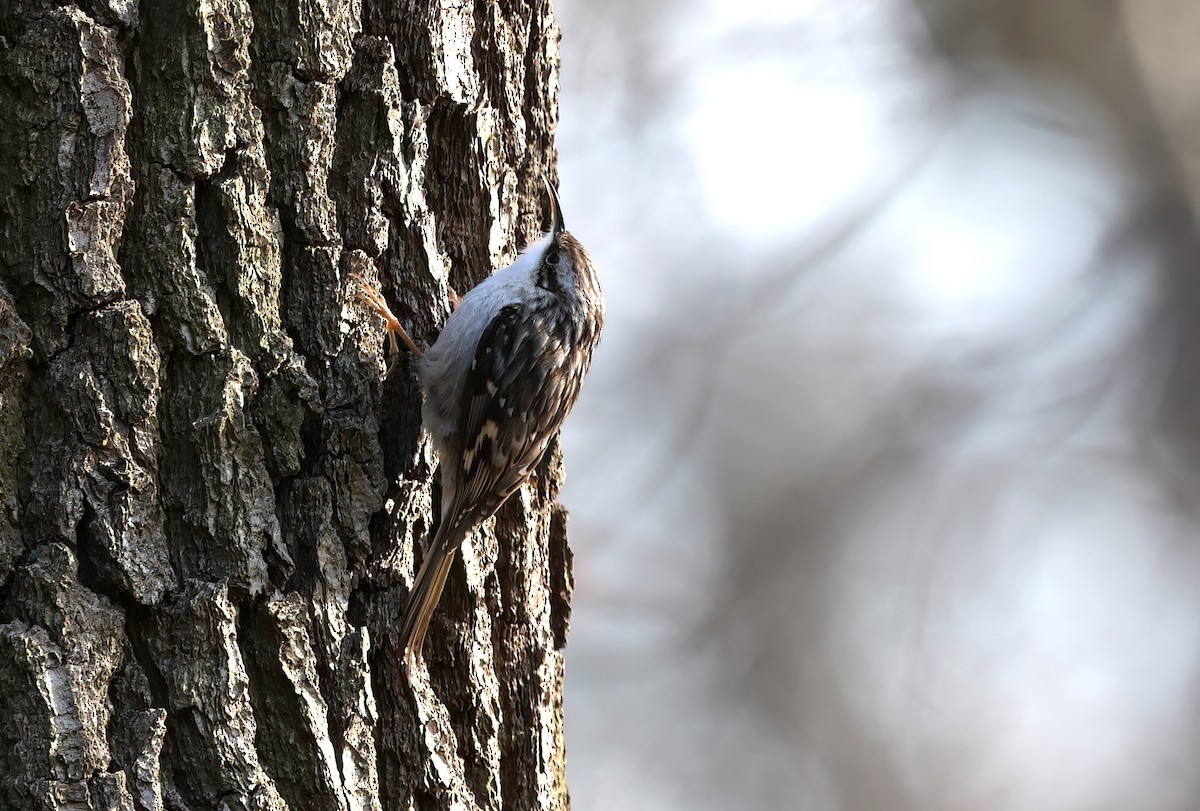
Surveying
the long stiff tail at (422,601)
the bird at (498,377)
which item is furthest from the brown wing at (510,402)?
the long stiff tail at (422,601)

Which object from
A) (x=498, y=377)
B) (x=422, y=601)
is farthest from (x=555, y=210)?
(x=422, y=601)

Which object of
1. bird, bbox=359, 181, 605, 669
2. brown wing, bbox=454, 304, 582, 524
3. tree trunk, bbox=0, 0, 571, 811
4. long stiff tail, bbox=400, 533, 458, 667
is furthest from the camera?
brown wing, bbox=454, 304, 582, 524

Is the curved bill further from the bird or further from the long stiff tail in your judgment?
the long stiff tail

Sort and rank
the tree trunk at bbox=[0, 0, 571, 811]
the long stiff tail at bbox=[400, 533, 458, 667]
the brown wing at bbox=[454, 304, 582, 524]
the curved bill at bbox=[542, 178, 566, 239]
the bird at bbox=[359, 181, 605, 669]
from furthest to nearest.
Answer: the curved bill at bbox=[542, 178, 566, 239], the brown wing at bbox=[454, 304, 582, 524], the bird at bbox=[359, 181, 605, 669], the long stiff tail at bbox=[400, 533, 458, 667], the tree trunk at bbox=[0, 0, 571, 811]

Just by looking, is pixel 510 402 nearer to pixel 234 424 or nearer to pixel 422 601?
pixel 422 601

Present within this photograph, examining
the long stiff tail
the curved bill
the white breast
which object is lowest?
the long stiff tail

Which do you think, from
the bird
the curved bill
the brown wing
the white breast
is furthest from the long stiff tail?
the curved bill

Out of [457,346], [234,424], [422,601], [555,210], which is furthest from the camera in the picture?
[555,210]

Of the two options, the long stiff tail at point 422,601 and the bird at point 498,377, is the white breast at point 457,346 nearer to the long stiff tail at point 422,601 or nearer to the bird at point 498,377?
the bird at point 498,377
